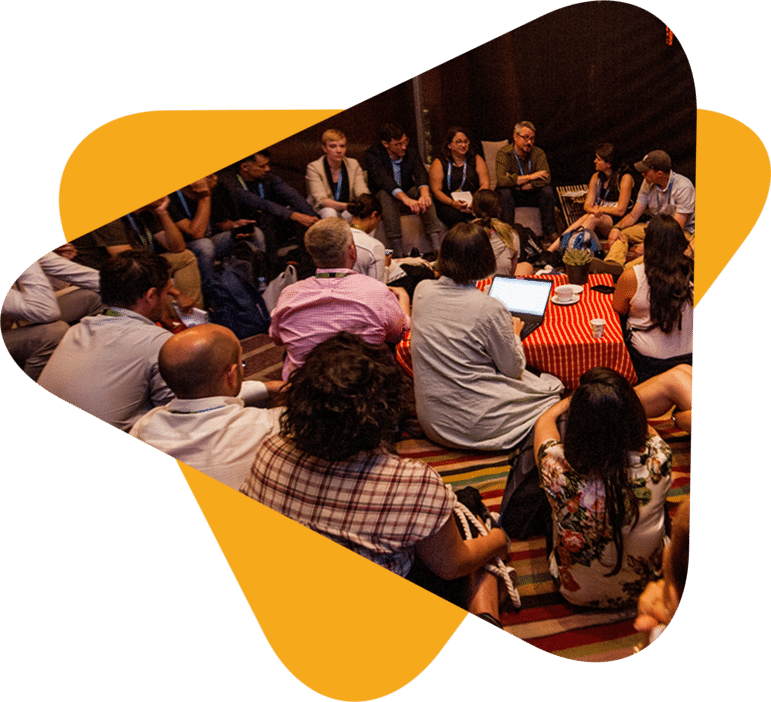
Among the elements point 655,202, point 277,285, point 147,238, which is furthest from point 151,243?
point 655,202

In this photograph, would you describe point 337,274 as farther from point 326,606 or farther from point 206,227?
point 326,606

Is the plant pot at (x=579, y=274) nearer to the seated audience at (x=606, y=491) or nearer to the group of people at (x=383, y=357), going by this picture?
the group of people at (x=383, y=357)

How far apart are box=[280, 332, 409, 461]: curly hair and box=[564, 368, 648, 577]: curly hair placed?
20.1 inches

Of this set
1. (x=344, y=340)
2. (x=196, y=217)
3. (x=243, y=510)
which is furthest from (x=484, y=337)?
(x=196, y=217)

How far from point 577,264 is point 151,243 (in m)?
1.47

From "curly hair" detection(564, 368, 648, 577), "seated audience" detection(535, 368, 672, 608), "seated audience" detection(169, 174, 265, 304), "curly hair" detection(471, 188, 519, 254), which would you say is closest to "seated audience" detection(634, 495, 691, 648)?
"seated audience" detection(535, 368, 672, 608)

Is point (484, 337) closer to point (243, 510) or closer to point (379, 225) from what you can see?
point (379, 225)

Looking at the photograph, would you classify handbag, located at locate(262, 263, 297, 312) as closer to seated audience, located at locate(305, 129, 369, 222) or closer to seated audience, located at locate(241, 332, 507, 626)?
seated audience, located at locate(305, 129, 369, 222)

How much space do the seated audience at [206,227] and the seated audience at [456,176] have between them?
2.10 ft

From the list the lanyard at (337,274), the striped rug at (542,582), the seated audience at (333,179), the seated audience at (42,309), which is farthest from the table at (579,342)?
the seated audience at (42,309)

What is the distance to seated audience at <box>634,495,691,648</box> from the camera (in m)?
2.15

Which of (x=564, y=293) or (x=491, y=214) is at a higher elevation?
(x=491, y=214)

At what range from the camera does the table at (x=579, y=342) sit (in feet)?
7.36

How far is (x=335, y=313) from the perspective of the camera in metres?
2.52
